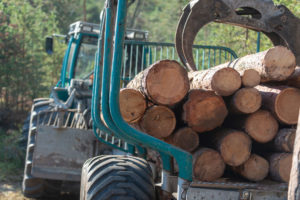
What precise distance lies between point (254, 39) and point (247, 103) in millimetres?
6971

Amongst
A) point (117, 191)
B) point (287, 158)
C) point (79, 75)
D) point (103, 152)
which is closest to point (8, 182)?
point (79, 75)

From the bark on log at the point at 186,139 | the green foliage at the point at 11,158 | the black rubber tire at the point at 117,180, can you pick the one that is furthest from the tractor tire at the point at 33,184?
the bark on log at the point at 186,139

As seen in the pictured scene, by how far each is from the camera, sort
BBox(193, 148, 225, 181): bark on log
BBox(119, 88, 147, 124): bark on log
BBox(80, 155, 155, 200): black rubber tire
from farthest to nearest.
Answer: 1. BBox(119, 88, 147, 124): bark on log
2. BBox(193, 148, 225, 181): bark on log
3. BBox(80, 155, 155, 200): black rubber tire

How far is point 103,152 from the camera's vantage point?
582 cm

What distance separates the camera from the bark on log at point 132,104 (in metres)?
3.44

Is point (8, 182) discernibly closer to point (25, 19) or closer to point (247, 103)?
point (247, 103)

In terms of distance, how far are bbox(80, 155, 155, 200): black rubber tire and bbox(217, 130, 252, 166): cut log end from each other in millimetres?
612

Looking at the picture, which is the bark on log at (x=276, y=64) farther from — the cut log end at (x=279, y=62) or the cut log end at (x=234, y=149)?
the cut log end at (x=234, y=149)

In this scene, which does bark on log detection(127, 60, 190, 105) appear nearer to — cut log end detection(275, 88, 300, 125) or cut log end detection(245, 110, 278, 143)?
cut log end detection(245, 110, 278, 143)

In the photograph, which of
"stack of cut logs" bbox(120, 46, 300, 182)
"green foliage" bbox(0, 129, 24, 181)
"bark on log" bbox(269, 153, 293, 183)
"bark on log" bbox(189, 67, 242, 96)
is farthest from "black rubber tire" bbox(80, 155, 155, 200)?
"green foliage" bbox(0, 129, 24, 181)

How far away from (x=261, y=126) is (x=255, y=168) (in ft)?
1.08

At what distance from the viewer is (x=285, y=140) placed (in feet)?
11.1

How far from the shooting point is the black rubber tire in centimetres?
319

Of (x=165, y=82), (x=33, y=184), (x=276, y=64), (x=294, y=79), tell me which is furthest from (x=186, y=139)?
(x=33, y=184)
